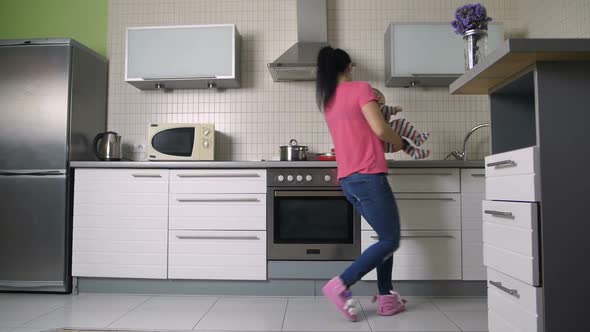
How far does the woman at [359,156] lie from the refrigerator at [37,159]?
1.77 metres

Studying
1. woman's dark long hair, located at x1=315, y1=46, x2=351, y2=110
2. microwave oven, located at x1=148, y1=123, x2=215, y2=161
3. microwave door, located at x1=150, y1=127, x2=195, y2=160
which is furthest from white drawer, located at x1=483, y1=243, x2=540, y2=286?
microwave door, located at x1=150, y1=127, x2=195, y2=160

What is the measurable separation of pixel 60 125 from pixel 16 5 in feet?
4.79

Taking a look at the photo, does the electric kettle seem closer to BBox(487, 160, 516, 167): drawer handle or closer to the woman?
the woman

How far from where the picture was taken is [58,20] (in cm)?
332

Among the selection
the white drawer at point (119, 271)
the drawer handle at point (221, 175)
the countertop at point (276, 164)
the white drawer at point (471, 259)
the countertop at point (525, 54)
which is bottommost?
the white drawer at point (119, 271)

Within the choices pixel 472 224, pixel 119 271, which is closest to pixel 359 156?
pixel 472 224

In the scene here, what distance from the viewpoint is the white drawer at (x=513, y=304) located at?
1061 millimetres

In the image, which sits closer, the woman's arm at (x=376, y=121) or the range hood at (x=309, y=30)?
the woman's arm at (x=376, y=121)

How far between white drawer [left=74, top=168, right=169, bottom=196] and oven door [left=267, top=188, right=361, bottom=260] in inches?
28.9

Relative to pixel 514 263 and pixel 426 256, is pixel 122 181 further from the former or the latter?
pixel 514 263

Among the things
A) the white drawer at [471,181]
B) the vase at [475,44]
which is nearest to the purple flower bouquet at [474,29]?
the vase at [475,44]

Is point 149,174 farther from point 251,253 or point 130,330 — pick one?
point 130,330

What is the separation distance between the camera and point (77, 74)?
9.14 ft

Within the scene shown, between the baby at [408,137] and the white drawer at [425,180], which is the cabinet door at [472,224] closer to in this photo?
the white drawer at [425,180]
